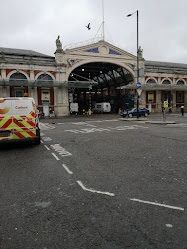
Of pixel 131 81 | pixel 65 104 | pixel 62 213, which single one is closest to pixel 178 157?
pixel 62 213

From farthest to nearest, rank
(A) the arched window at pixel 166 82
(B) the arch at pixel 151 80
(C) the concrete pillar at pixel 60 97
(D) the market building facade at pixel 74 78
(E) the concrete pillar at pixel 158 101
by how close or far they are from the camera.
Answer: (A) the arched window at pixel 166 82 → (E) the concrete pillar at pixel 158 101 → (B) the arch at pixel 151 80 → (C) the concrete pillar at pixel 60 97 → (D) the market building facade at pixel 74 78

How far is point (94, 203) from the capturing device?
3.54 meters

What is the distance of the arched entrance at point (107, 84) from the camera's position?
42281 mm

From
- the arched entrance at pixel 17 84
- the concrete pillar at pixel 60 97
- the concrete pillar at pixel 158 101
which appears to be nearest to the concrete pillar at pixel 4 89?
the arched entrance at pixel 17 84

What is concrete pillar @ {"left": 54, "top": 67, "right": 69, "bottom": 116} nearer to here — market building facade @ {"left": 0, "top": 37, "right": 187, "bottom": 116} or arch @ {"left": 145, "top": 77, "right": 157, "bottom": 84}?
market building facade @ {"left": 0, "top": 37, "right": 187, "bottom": 116}

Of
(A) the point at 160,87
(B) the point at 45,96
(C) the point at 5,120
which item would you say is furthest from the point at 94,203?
(A) the point at 160,87

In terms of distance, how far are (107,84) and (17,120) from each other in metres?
44.4

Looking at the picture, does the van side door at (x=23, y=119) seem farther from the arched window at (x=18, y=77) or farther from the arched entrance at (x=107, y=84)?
the arched entrance at (x=107, y=84)

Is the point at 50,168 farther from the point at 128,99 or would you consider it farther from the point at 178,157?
the point at 128,99

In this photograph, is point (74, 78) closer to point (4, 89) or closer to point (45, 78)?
point (45, 78)

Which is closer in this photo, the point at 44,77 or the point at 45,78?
the point at 44,77

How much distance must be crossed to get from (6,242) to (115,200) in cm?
192

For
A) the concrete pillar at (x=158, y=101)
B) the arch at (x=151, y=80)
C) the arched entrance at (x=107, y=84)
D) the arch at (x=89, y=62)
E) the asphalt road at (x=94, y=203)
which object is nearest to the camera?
the asphalt road at (x=94, y=203)

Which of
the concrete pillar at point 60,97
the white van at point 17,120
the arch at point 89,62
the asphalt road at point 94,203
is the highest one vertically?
the arch at point 89,62
